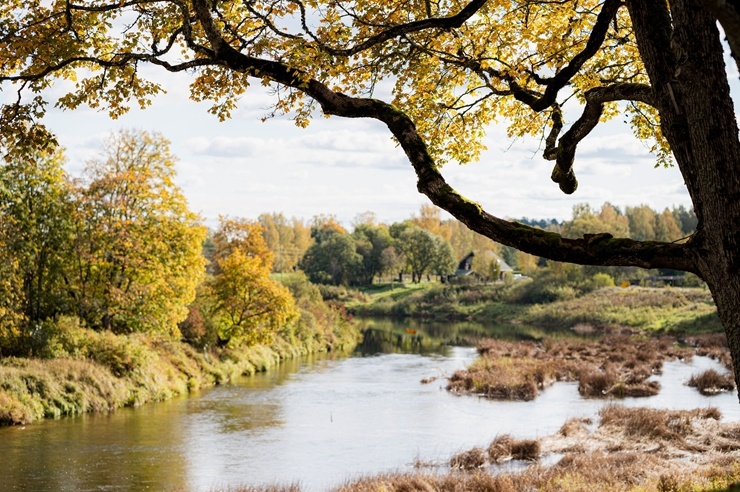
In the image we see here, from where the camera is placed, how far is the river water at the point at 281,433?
16.7 m

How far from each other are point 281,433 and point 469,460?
630cm

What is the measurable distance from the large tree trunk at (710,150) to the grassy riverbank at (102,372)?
65.1 feet

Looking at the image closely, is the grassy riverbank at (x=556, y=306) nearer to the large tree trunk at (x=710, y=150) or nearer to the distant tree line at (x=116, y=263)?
the distant tree line at (x=116, y=263)

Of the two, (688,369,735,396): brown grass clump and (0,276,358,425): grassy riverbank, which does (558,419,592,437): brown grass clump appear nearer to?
(688,369,735,396): brown grass clump

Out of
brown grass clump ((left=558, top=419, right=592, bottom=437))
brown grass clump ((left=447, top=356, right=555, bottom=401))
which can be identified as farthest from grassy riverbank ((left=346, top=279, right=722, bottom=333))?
brown grass clump ((left=558, top=419, right=592, bottom=437))

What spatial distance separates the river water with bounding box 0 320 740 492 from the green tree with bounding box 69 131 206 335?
3931mm

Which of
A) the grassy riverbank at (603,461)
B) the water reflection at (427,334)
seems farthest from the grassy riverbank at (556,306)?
the grassy riverbank at (603,461)

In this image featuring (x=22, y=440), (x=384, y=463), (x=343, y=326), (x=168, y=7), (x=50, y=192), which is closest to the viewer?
(x=168, y=7)

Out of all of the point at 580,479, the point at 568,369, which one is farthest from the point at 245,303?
the point at 580,479

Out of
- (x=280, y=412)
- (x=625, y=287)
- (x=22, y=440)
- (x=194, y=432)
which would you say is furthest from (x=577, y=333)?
(x=22, y=440)

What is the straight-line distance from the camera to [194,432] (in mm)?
21500

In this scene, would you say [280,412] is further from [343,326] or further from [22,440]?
[343,326]

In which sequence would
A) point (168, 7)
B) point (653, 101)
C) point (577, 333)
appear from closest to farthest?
1. point (653, 101)
2. point (168, 7)
3. point (577, 333)

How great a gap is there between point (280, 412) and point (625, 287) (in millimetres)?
57546
